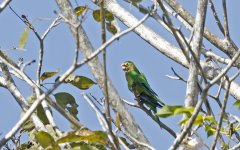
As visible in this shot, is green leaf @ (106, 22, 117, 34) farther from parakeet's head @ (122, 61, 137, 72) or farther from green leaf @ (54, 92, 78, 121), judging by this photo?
parakeet's head @ (122, 61, 137, 72)

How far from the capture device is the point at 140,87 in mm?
5004

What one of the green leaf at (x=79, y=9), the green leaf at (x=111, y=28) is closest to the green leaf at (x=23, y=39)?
the green leaf at (x=79, y=9)

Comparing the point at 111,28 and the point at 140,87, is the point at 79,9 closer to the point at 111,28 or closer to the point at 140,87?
the point at 111,28

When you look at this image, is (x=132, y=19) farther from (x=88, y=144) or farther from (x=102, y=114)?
(x=102, y=114)

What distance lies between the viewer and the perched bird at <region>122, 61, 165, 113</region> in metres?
4.62

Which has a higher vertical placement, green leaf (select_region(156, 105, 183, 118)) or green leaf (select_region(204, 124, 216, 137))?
green leaf (select_region(156, 105, 183, 118))

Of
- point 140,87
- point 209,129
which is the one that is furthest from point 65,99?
point 140,87

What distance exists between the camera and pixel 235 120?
2529 millimetres

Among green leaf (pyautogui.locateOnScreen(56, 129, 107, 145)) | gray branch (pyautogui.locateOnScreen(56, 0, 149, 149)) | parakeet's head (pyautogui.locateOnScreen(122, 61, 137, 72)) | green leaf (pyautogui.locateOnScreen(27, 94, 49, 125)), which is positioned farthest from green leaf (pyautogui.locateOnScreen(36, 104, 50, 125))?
parakeet's head (pyautogui.locateOnScreen(122, 61, 137, 72))

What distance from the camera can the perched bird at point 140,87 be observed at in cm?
462

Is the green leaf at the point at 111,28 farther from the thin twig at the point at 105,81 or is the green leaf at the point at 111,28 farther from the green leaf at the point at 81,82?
the thin twig at the point at 105,81

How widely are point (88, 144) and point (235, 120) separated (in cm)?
62

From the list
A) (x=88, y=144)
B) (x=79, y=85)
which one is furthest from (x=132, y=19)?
(x=88, y=144)

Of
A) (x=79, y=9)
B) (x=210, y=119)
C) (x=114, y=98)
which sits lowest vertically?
(x=210, y=119)
